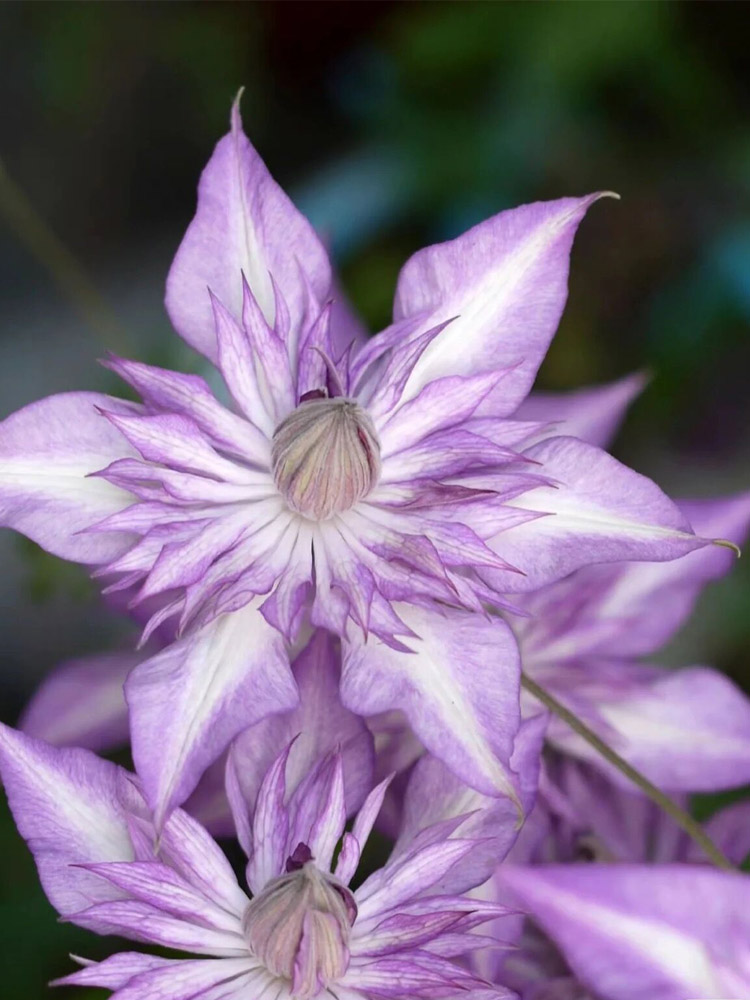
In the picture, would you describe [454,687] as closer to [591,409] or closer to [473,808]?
[473,808]

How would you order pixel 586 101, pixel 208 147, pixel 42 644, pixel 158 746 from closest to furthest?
pixel 158 746 → pixel 42 644 → pixel 586 101 → pixel 208 147

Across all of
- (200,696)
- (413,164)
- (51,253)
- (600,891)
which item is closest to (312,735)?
(200,696)

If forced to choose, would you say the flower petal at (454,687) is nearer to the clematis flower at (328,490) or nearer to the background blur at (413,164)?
the clematis flower at (328,490)

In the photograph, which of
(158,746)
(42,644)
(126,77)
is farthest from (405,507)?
(126,77)

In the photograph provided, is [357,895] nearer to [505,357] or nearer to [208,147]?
[505,357]

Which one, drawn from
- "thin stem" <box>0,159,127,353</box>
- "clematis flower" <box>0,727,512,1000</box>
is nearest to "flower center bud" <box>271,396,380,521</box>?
"clematis flower" <box>0,727,512,1000</box>

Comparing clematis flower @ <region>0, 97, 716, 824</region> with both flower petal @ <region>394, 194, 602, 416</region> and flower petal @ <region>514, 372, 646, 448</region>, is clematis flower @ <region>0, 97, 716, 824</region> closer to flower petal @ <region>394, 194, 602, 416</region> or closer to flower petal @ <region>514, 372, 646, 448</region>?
flower petal @ <region>394, 194, 602, 416</region>
